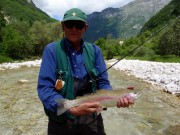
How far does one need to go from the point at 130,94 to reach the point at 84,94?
610mm

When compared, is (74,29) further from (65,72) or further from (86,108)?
(86,108)

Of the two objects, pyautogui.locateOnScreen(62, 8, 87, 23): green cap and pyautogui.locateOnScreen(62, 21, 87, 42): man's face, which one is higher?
pyautogui.locateOnScreen(62, 8, 87, 23): green cap

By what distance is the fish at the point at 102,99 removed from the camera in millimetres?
3037

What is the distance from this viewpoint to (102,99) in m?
3.08

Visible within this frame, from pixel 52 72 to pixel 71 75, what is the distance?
21cm

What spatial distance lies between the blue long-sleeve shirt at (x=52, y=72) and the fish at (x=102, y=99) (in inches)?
3.8

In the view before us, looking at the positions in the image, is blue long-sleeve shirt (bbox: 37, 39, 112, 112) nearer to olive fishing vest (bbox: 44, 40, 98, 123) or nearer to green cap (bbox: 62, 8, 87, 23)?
olive fishing vest (bbox: 44, 40, 98, 123)

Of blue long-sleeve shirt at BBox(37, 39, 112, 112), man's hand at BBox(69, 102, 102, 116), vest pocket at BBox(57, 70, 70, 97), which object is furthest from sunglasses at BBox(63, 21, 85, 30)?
man's hand at BBox(69, 102, 102, 116)

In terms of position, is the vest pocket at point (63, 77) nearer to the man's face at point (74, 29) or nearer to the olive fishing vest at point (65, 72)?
the olive fishing vest at point (65, 72)

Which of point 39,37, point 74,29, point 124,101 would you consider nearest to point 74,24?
point 74,29

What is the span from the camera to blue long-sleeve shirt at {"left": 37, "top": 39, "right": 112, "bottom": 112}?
3.16 m

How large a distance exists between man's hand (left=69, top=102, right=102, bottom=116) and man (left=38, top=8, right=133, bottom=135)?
0.10 metres

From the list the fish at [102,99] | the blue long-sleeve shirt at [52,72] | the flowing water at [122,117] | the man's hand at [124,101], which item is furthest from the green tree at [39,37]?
the man's hand at [124,101]

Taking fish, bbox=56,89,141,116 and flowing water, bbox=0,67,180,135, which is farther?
flowing water, bbox=0,67,180,135
